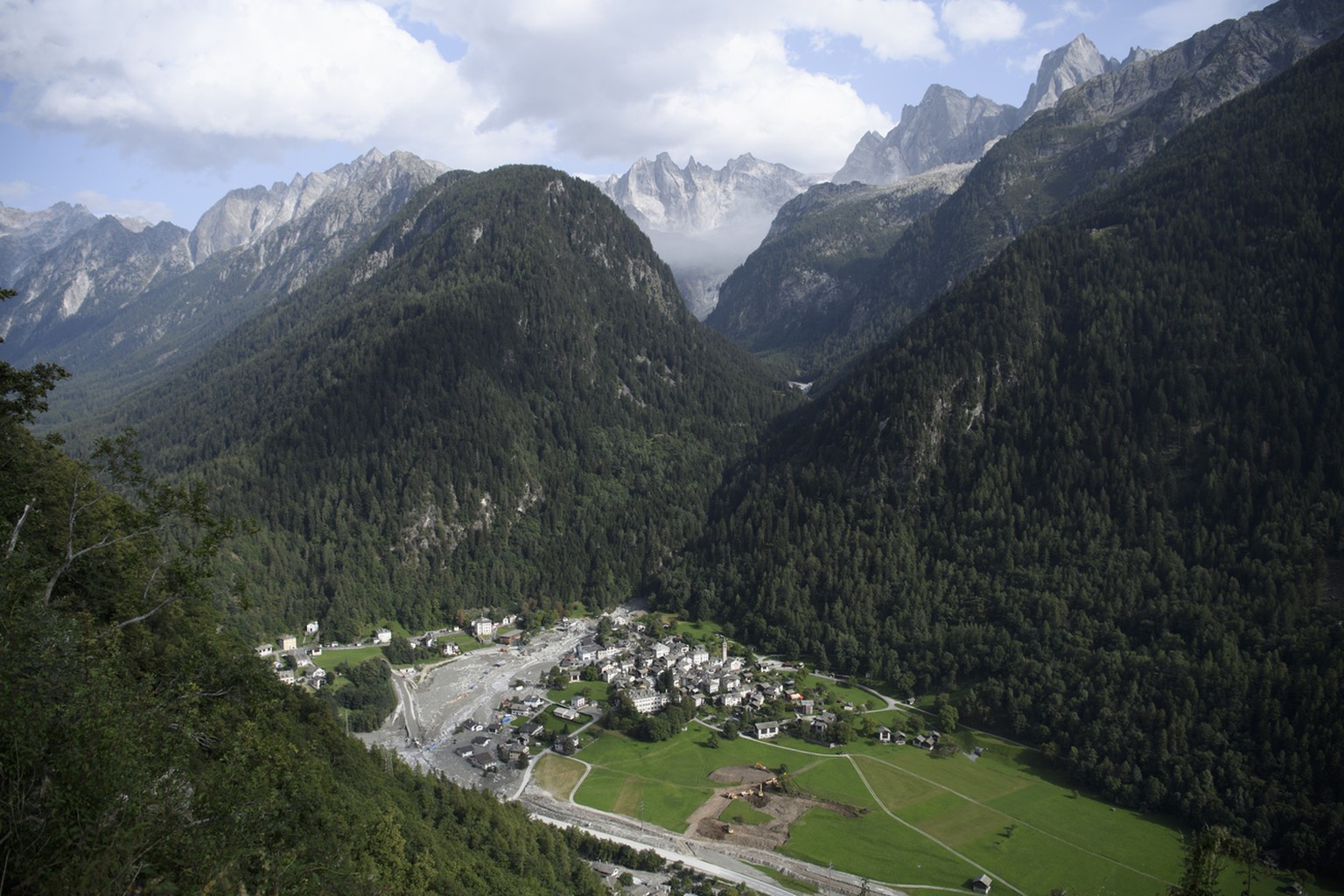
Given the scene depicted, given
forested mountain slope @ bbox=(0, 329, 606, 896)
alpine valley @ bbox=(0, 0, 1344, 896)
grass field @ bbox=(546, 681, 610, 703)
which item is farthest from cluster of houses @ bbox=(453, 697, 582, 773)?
forested mountain slope @ bbox=(0, 329, 606, 896)

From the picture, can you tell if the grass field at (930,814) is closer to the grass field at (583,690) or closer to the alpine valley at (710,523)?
the alpine valley at (710,523)

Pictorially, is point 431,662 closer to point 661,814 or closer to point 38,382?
point 661,814

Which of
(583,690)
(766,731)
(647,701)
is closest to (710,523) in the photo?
(583,690)

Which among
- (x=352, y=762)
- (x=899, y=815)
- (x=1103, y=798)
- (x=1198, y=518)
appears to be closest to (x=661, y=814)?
(x=899, y=815)

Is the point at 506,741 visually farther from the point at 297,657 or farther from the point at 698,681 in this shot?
the point at 297,657

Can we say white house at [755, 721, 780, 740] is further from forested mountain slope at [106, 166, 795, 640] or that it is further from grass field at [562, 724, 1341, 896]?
forested mountain slope at [106, 166, 795, 640]

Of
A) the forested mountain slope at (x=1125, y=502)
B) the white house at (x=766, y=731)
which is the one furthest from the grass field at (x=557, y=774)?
the forested mountain slope at (x=1125, y=502)
